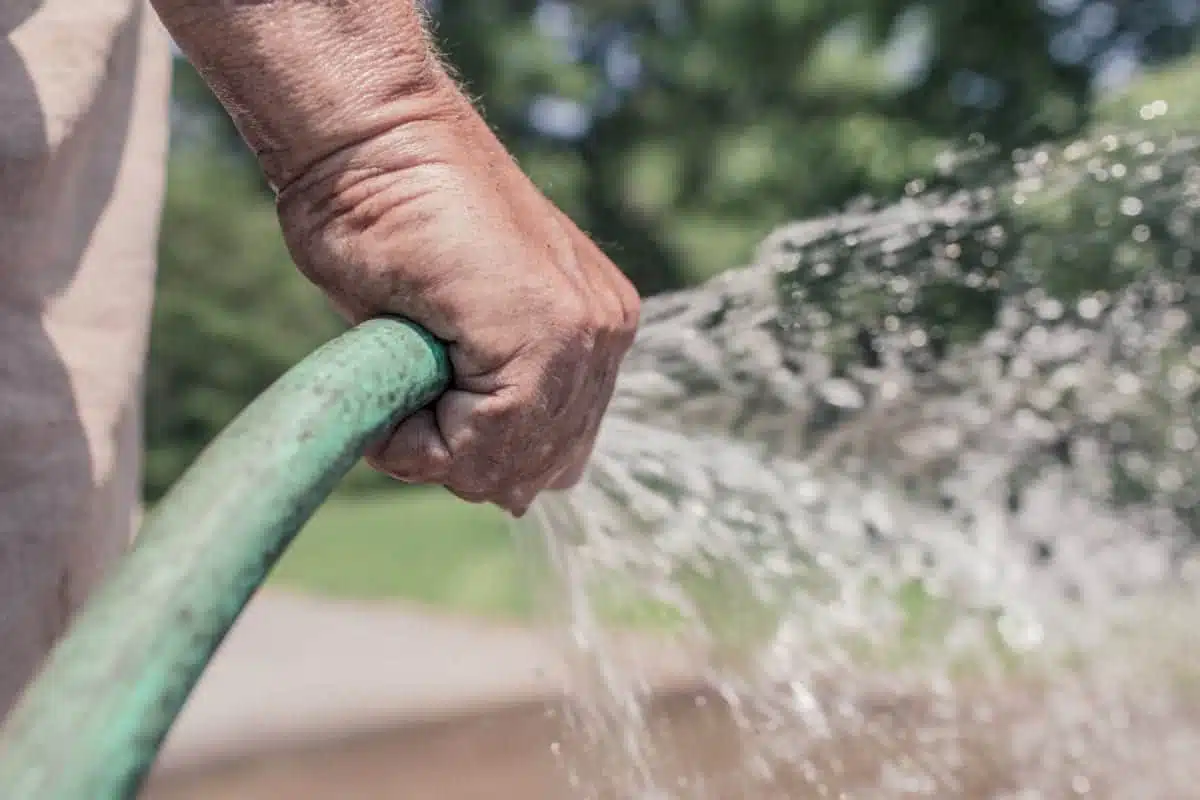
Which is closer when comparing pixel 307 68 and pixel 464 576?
pixel 307 68

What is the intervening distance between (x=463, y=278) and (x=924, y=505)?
65.5 inches

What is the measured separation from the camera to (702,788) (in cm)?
176

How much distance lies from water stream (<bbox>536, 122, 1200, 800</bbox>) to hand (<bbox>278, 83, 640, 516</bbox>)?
0.57m

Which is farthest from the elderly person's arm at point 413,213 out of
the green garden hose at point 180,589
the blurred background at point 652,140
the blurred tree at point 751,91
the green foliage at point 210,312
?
the green foliage at point 210,312

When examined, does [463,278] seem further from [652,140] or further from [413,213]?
[652,140]

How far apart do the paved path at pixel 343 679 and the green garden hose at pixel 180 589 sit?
371 centimetres

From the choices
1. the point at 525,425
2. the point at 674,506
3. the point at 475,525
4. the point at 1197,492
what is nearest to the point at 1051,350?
the point at 1197,492

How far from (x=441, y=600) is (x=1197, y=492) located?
6520 mm

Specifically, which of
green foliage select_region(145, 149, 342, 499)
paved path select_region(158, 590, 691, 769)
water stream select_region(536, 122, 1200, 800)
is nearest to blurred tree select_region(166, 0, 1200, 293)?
green foliage select_region(145, 149, 342, 499)

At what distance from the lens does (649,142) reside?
1416 centimetres

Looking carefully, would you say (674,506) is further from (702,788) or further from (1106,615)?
(1106,615)

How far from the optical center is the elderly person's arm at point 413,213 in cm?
100

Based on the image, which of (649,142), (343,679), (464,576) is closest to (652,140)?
(649,142)

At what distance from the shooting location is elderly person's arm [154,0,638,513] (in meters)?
1.00
